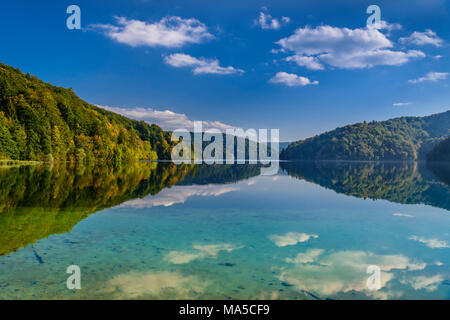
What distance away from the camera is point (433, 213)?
17.4m

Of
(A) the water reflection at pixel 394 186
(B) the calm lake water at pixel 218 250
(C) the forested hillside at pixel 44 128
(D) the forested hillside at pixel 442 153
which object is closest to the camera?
(B) the calm lake water at pixel 218 250

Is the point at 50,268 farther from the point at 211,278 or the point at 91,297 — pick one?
the point at 211,278

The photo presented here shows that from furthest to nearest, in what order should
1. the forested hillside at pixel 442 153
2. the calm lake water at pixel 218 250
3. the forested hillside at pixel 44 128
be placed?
the forested hillside at pixel 442 153 < the forested hillside at pixel 44 128 < the calm lake water at pixel 218 250

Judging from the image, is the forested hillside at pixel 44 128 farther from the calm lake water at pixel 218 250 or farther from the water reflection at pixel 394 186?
the water reflection at pixel 394 186

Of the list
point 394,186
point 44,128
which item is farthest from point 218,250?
point 44,128

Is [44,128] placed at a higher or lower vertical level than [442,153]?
higher

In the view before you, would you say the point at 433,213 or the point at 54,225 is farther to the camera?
the point at 433,213

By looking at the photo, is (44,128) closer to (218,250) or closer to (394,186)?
(394,186)

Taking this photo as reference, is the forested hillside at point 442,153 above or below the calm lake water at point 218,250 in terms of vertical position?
above

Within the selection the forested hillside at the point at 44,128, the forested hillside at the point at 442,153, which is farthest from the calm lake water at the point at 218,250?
the forested hillside at the point at 442,153

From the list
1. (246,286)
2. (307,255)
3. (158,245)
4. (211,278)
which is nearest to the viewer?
(246,286)
